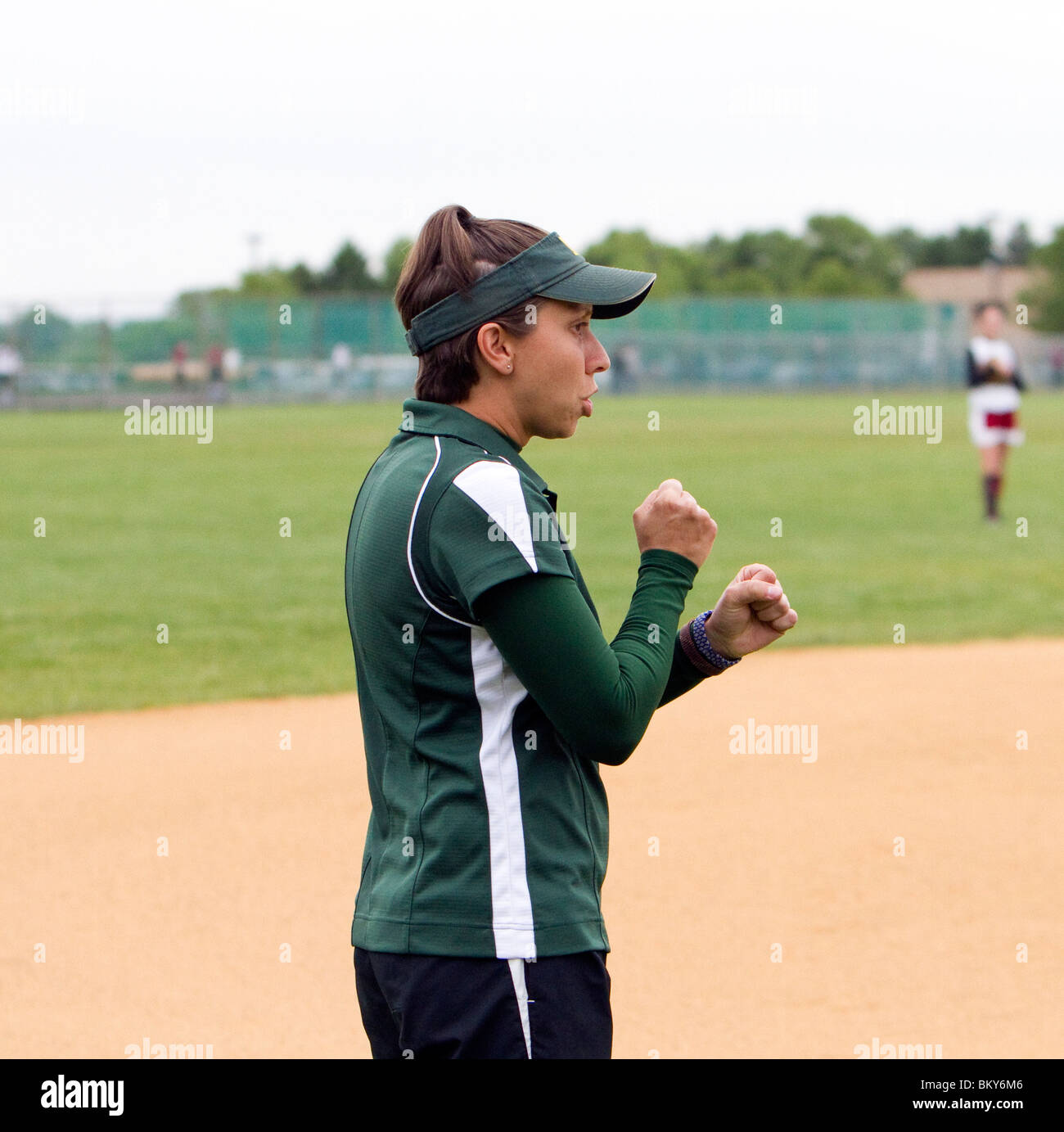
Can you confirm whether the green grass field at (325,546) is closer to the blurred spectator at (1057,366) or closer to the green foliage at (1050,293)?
the blurred spectator at (1057,366)

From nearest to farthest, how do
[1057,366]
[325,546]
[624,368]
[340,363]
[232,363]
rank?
1. [325,546]
2. [232,363]
3. [340,363]
4. [624,368]
5. [1057,366]

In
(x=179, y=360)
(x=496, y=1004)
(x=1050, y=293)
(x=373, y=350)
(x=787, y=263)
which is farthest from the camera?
(x=787, y=263)

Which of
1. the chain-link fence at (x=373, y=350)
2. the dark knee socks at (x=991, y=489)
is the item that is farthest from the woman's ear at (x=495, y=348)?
the chain-link fence at (x=373, y=350)

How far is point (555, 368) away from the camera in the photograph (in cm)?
240

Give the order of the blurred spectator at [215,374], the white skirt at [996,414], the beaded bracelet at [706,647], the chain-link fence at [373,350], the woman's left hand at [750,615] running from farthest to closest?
the blurred spectator at [215,374], the chain-link fence at [373,350], the white skirt at [996,414], the beaded bracelet at [706,647], the woman's left hand at [750,615]

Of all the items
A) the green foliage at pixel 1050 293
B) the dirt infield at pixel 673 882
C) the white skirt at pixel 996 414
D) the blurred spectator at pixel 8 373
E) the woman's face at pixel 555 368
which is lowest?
the dirt infield at pixel 673 882

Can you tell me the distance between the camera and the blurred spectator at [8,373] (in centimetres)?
4053

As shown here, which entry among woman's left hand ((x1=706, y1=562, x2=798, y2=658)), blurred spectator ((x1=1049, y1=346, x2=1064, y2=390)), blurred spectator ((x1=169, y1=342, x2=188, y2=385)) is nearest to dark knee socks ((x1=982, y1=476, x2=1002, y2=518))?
woman's left hand ((x1=706, y1=562, x2=798, y2=658))

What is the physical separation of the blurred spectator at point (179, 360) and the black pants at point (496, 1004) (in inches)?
1643

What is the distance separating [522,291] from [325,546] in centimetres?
1326

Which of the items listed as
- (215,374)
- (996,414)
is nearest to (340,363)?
(215,374)

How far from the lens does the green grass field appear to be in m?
10.1

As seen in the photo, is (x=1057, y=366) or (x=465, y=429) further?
(x=1057, y=366)

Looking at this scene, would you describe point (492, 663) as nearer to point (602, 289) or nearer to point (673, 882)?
point (602, 289)
